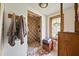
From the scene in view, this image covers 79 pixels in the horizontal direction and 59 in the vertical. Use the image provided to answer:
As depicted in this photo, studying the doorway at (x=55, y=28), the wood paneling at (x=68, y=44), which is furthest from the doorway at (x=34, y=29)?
the wood paneling at (x=68, y=44)

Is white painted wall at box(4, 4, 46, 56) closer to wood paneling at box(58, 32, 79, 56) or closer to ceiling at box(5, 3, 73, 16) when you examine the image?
ceiling at box(5, 3, 73, 16)

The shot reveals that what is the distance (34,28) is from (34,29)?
1cm

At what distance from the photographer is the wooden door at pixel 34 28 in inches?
67.5

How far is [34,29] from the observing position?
5.65 ft

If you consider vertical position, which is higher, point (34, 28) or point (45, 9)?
point (45, 9)

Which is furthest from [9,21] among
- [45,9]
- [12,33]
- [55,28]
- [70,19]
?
[70,19]

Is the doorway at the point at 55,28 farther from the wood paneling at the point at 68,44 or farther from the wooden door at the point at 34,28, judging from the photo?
the wooden door at the point at 34,28

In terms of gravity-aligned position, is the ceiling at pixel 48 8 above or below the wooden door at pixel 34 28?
above

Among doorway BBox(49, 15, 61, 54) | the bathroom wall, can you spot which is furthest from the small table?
the bathroom wall

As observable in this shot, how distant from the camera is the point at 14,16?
1717 millimetres

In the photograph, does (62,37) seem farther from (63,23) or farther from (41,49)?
(41,49)

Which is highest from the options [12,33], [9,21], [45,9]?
[45,9]

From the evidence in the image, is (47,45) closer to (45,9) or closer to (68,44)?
(68,44)

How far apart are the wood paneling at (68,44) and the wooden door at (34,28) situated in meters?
0.29
